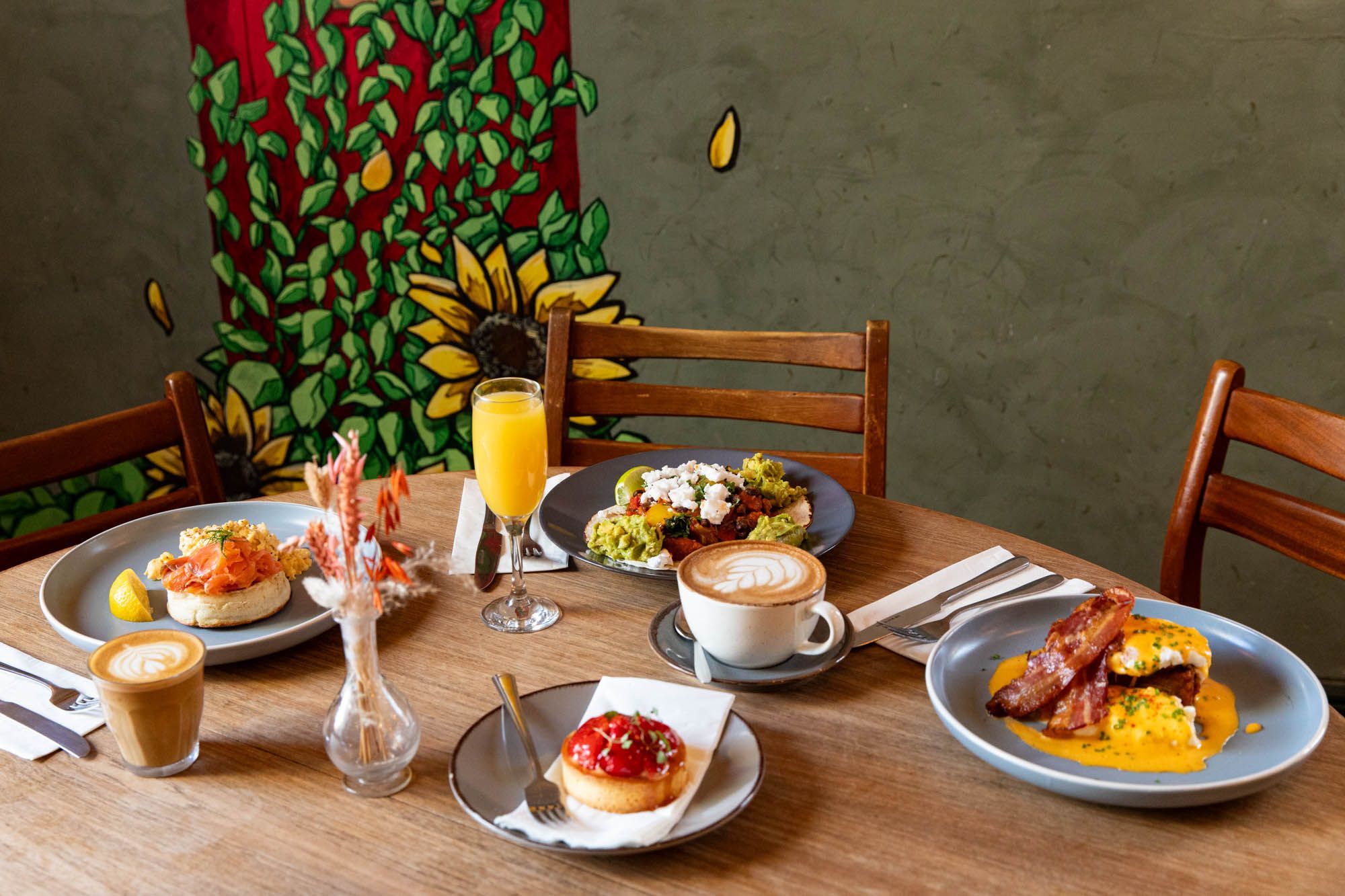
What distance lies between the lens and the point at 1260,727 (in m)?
0.97

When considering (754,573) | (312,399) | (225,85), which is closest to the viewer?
(754,573)

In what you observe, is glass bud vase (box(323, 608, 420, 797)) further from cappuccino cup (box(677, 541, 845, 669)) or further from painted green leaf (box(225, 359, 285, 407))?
Answer: painted green leaf (box(225, 359, 285, 407))

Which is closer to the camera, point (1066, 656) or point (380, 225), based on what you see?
point (1066, 656)

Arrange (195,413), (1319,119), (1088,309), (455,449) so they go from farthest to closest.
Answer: (455,449)
(1088,309)
(1319,119)
(195,413)

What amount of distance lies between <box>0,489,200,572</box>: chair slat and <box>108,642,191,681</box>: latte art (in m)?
0.57

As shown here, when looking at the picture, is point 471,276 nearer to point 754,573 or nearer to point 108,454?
point 108,454

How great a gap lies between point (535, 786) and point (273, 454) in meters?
2.42

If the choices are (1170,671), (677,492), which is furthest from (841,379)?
(1170,671)

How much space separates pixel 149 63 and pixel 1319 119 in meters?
2.82

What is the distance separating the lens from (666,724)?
952 millimetres

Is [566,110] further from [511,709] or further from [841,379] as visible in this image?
[511,709]

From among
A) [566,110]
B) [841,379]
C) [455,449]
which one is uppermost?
[566,110]

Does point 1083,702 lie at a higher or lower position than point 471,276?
lower

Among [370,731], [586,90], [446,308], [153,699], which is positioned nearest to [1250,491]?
[370,731]
